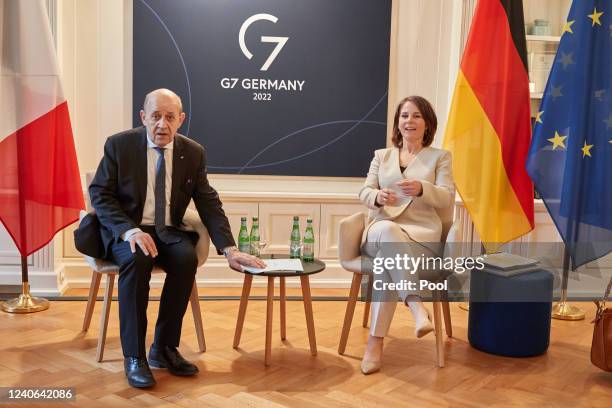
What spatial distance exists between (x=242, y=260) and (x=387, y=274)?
0.69 meters

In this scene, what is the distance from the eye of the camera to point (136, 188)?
325cm

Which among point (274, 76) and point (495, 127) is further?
point (274, 76)

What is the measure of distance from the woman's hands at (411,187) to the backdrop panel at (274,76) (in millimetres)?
1539

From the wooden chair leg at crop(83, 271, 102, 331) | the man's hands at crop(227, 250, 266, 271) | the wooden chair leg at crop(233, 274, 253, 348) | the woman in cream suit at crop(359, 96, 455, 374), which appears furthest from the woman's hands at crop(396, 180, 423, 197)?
the wooden chair leg at crop(83, 271, 102, 331)

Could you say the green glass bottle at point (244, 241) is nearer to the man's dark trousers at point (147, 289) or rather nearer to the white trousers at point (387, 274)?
the man's dark trousers at point (147, 289)

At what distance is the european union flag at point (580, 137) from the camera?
396 centimetres

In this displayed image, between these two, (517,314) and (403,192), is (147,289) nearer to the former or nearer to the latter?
(403,192)

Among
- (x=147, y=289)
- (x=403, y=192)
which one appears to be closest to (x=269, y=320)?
(x=147, y=289)

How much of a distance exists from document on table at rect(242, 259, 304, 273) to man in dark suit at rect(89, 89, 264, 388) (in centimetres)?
4

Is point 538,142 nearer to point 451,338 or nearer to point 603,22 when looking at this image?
point 603,22

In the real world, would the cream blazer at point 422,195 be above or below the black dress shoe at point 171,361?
above

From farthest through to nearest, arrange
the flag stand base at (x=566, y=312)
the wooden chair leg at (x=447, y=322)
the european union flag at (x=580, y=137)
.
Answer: the flag stand base at (x=566, y=312), the european union flag at (x=580, y=137), the wooden chair leg at (x=447, y=322)

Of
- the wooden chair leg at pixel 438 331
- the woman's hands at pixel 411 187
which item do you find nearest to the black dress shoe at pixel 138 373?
the wooden chair leg at pixel 438 331

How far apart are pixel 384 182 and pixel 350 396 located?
1183 millimetres
